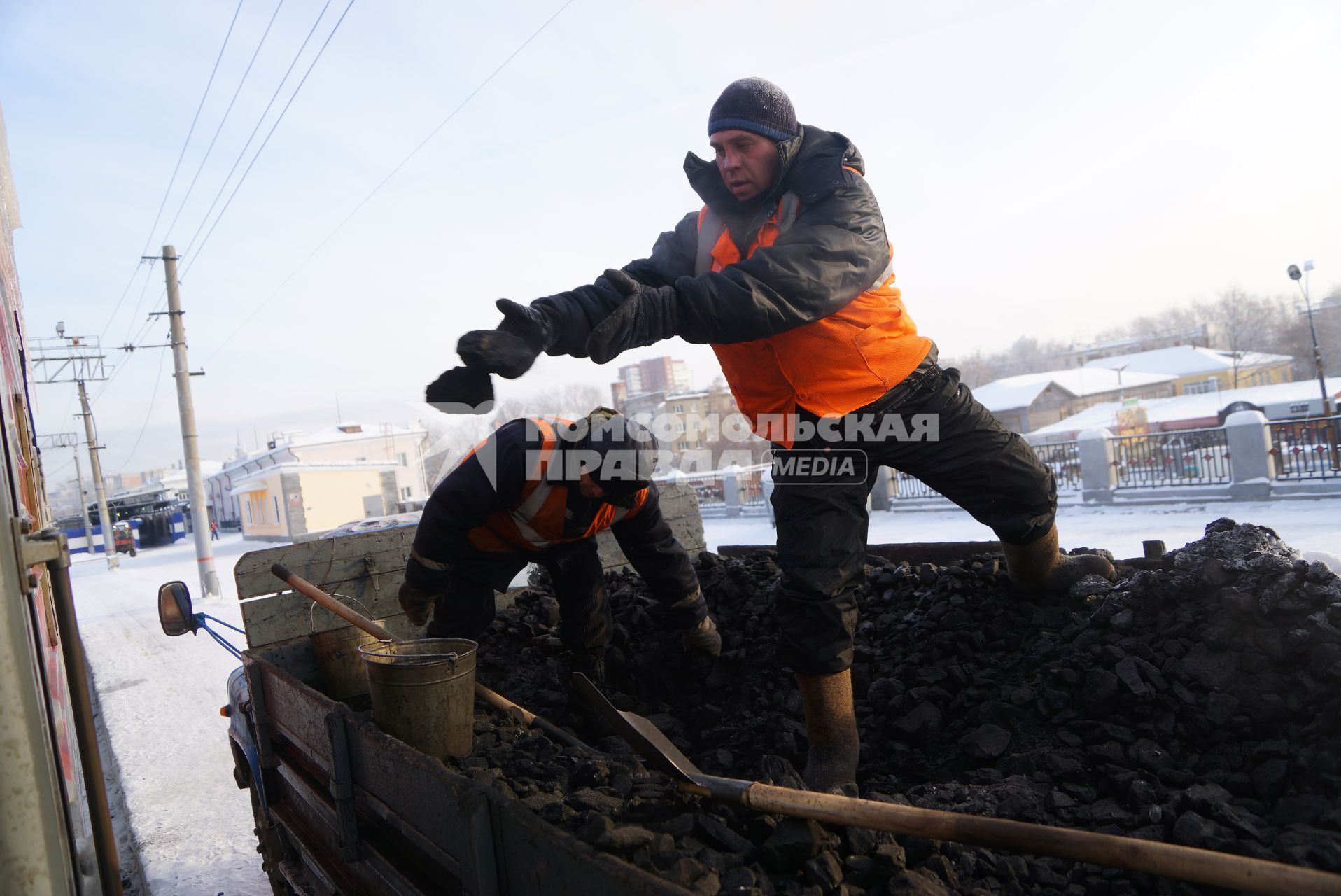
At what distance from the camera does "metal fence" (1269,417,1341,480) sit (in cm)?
1171

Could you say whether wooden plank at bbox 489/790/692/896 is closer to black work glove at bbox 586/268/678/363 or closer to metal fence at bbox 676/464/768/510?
black work glove at bbox 586/268/678/363

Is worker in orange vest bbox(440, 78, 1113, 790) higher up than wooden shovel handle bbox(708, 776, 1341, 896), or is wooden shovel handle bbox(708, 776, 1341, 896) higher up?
worker in orange vest bbox(440, 78, 1113, 790)

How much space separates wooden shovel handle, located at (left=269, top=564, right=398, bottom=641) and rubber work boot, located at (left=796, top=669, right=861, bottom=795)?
1.36 m

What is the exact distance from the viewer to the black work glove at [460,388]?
6.29 ft

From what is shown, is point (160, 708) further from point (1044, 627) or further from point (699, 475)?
point (699, 475)

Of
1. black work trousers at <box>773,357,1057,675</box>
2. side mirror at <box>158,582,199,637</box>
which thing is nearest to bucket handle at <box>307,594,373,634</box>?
side mirror at <box>158,582,199,637</box>

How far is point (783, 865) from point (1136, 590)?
167 centimetres

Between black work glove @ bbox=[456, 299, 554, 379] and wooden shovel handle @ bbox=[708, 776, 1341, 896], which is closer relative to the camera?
wooden shovel handle @ bbox=[708, 776, 1341, 896]

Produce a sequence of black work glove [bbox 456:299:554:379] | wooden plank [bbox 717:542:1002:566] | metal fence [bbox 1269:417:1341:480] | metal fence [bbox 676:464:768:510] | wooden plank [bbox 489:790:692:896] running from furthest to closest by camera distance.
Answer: metal fence [bbox 676:464:768:510] → metal fence [bbox 1269:417:1341:480] → wooden plank [bbox 717:542:1002:566] → black work glove [bbox 456:299:554:379] → wooden plank [bbox 489:790:692:896]

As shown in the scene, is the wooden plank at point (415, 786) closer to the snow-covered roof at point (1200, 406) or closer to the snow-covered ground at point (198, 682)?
the snow-covered ground at point (198, 682)

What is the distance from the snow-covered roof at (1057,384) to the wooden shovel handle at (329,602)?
35946 mm

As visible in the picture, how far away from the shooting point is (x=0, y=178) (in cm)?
231

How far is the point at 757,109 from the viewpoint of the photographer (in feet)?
7.51

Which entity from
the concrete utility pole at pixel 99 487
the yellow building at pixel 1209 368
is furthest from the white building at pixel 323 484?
the yellow building at pixel 1209 368
